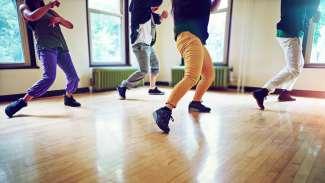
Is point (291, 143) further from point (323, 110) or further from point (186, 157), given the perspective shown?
point (323, 110)

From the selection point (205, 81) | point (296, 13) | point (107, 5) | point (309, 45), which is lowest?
point (205, 81)

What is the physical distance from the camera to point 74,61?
3.28 metres

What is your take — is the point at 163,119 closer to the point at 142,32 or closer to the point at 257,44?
the point at 142,32

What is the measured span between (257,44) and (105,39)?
2.47 meters

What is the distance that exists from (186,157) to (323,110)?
1878 mm

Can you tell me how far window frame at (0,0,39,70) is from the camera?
271 centimetres

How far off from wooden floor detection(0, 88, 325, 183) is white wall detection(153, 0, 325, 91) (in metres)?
1.51

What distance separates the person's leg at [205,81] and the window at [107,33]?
7.05 ft

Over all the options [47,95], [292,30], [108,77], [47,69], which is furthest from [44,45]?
[292,30]

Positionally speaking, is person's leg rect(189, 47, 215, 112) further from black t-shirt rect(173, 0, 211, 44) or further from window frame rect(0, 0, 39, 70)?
window frame rect(0, 0, 39, 70)

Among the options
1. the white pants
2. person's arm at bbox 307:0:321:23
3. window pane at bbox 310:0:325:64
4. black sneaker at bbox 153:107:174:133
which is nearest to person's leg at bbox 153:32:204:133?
black sneaker at bbox 153:107:174:133

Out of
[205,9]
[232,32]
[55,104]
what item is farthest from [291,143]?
[232,32]

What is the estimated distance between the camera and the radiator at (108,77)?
11.3 feet

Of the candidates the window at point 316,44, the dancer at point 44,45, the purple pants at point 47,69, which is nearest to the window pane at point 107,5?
the dancer at point 44,45
